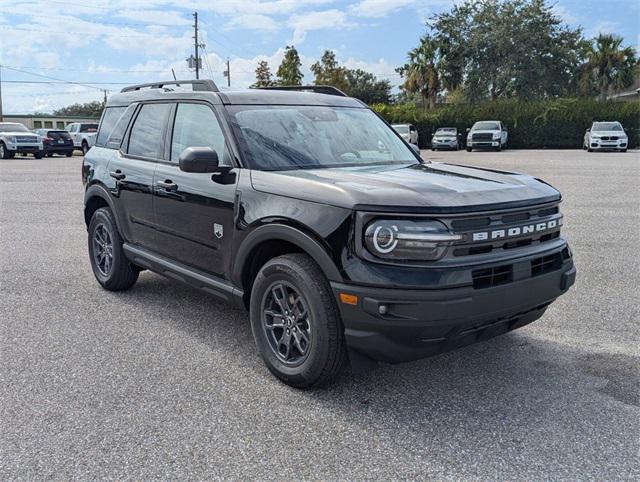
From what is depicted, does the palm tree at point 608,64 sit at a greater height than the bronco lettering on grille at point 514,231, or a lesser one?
greater

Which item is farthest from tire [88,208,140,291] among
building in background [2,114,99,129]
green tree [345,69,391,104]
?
building in background [2,114,99,129]

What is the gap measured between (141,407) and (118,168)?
8.63 ft

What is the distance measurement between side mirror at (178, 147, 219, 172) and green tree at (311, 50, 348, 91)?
5565cm

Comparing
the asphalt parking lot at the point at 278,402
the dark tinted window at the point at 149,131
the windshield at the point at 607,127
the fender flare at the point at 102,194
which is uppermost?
the windshield at the point at 607,127

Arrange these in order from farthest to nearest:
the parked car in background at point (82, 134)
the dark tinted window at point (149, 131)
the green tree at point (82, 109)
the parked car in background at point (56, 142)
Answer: the green tree at point (82, 109)
the parked car in background at point (82, 134)
the parked car in background at point (56, 142)
the dark tinted window at point (149, 131)

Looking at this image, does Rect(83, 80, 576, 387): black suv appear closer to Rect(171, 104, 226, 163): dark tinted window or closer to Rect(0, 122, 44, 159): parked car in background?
Rect(171, 104, 226, 163): dark tinted window

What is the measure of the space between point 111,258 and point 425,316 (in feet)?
11.8

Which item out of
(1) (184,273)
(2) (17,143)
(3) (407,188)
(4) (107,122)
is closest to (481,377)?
(3) (407,188)

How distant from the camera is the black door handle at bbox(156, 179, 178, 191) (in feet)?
14.8

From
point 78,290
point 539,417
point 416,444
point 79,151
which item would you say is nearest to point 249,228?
point 416,444

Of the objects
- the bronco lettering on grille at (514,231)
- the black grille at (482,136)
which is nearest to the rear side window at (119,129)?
the bronco lettering on grille at (514,231)

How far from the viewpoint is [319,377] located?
3.46 m

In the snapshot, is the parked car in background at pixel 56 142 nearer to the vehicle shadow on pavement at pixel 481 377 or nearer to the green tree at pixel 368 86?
the vehicle shadow on pavement at pixel 481 377

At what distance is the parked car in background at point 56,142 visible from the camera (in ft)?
97.2
